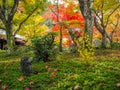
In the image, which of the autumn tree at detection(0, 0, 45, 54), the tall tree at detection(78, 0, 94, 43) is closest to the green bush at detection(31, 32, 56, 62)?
the tall tree at detection(78, 0, 94, 43)

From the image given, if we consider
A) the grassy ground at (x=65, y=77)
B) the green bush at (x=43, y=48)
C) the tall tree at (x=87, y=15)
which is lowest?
the grassy ground at (x=65, y=77)

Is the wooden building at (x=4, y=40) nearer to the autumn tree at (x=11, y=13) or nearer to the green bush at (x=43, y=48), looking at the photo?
the autumn tree at (x=11, y=13)

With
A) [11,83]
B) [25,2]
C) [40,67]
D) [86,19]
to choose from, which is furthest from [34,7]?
[11,83]

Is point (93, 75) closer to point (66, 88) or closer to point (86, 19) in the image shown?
point (66, 88)

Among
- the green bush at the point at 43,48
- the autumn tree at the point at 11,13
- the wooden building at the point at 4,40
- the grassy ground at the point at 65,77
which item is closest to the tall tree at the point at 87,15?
the green bush at the point at 43,48

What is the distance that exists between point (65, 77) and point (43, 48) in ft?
11.2

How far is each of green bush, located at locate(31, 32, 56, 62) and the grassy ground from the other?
105 centimetres

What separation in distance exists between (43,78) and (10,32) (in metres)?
11.5

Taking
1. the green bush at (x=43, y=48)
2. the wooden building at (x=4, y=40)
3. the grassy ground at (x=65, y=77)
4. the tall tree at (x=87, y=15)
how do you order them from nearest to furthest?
1. the grassy ground at (x=65, y=77)
2. the green bush at (x=43, y=48)
3. the tall tree at (x=87, y=15)
4. the wooden building at (x=4, y=40)

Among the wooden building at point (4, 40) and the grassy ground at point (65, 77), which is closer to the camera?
the grassy ground at point (65, 77)

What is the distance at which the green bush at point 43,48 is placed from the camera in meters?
13.1

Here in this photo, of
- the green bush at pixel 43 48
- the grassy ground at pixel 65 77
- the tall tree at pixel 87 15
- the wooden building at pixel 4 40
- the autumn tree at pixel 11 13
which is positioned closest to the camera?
the grassy ground at pixel 65 77

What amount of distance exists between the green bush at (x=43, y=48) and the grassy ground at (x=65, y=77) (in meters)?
1.05

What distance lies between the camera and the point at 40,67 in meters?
11.7
